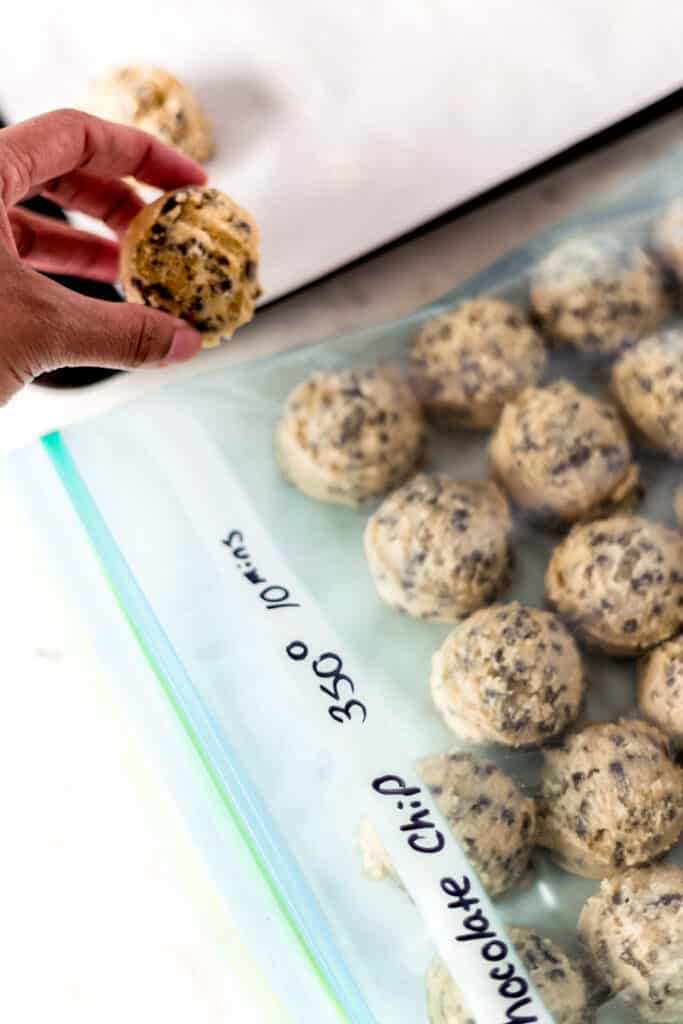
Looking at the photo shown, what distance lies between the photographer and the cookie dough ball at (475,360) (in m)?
0.98

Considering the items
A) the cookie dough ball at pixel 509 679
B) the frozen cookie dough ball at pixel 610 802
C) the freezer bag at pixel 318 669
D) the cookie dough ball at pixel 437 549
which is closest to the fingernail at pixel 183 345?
the freezer bag at pixel 318 669

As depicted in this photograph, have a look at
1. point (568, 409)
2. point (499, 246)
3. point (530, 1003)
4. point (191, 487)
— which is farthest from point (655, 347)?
point (530, 1003)

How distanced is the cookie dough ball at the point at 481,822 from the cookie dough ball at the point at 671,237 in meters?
0.53

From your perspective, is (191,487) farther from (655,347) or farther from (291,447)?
(655,347)

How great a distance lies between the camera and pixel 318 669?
0.85 m

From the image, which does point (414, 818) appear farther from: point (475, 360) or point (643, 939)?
point (475, 360)


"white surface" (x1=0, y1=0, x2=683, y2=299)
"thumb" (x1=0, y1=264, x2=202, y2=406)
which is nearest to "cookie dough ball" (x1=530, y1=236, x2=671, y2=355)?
"white surface" (x1=0, y1=0, x2=683, y2=299)

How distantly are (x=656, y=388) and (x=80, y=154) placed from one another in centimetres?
54

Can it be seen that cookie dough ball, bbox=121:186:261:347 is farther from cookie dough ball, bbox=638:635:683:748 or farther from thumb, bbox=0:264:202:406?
cookie dough ball, bbox=638:635:683:748

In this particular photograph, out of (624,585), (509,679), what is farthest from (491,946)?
(624,585)

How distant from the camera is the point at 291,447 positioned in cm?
97

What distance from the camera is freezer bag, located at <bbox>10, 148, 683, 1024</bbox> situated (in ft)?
2.61

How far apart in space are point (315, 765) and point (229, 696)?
0.09m

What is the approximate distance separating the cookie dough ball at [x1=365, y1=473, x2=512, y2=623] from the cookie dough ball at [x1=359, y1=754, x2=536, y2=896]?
0.47 feet
